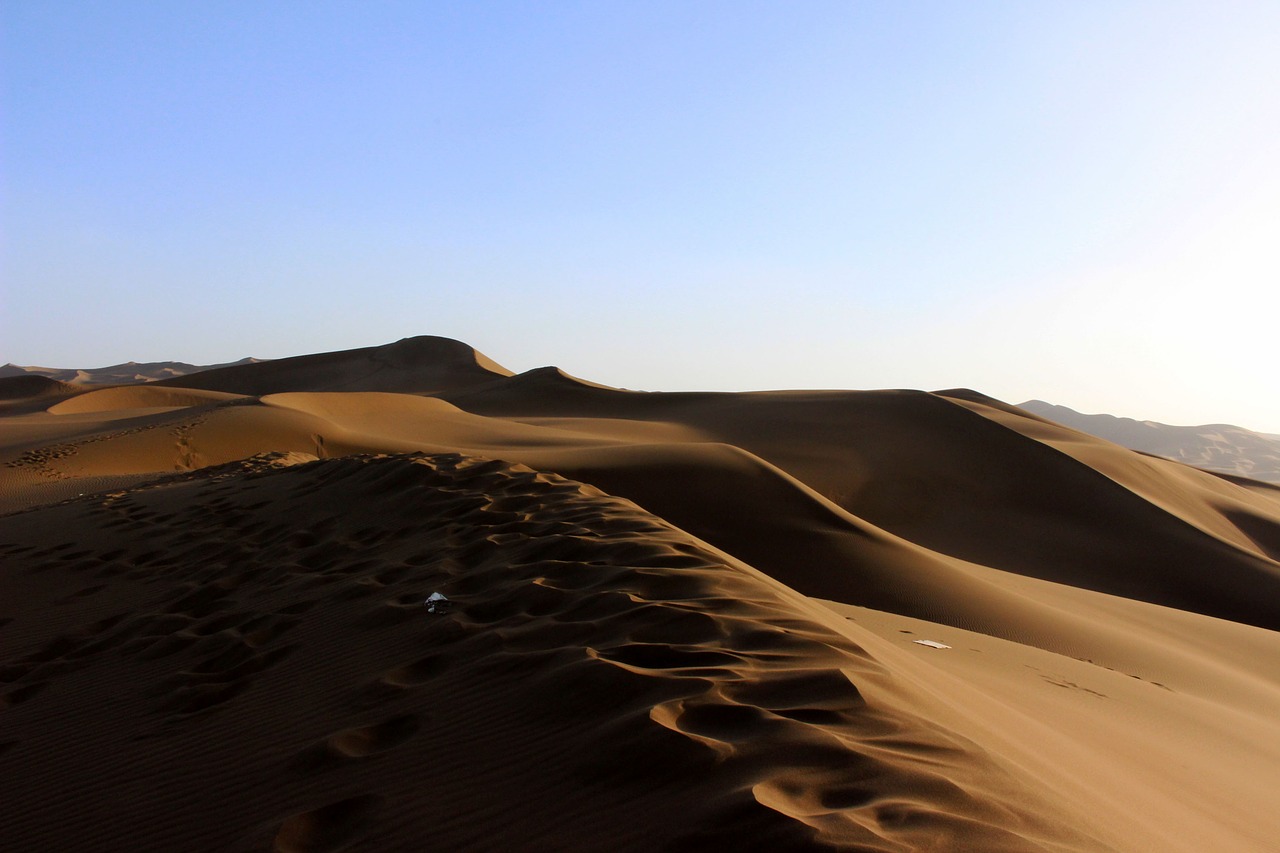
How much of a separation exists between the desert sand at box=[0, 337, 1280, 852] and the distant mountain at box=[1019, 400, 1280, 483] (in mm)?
70673

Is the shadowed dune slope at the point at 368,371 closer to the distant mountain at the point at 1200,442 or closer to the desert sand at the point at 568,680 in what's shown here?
the desert sand at the point at 568,680

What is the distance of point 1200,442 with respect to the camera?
91.5m

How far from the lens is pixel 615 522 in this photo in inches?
239

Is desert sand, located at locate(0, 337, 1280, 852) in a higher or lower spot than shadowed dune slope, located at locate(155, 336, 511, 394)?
lower

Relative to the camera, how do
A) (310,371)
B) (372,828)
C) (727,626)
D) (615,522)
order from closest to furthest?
(372,828), (727,626), (615,522), (310,371)

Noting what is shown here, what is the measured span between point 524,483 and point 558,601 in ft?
11.0

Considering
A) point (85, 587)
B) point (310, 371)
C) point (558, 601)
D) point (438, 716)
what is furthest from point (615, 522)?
point (310, 371)

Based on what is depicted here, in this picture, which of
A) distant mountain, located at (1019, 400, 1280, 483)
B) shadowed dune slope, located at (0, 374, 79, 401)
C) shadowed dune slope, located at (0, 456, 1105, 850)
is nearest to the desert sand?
shadowed dune slope, located at (0, 456, 1105, 850)

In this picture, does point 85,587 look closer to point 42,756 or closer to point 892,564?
point 42,756

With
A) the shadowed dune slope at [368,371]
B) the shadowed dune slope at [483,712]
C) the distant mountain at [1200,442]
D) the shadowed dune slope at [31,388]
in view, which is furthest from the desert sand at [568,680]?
the distant mountain at [1200,442]

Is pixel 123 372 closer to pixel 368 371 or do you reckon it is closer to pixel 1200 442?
pixel 368 371

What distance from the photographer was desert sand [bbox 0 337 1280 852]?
2.57 m

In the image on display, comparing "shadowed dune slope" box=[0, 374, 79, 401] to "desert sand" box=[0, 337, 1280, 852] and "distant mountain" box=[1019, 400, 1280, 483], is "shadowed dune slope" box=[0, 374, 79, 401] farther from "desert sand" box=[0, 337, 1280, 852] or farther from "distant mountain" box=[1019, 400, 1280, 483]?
"distant mountain" box=[1019, 400, 1280, 483]

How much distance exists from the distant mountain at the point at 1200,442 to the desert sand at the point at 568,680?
70673 mm
